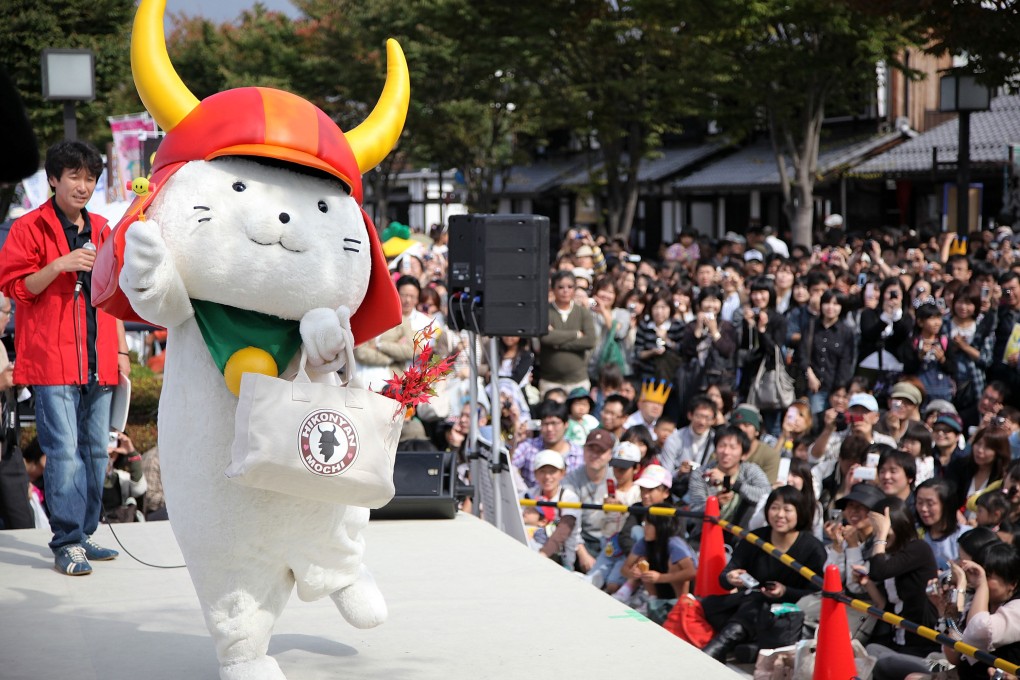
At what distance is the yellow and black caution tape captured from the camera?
4551 mm

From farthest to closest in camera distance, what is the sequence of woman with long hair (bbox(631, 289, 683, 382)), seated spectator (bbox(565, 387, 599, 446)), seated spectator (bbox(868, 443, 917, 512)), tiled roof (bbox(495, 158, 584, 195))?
1. tiled roof (bbox(495, 158, 584, 195))
2. woman with long hair (bbox(631, 289, 683, 382))
3. seated spectator (bbox(565, 387, 599, 446))
4. seated spectator (bbox(868, 443, 917, 512))

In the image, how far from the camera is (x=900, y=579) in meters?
5.77

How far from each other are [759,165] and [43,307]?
23.7 m

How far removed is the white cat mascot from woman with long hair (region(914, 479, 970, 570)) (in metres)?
3.48

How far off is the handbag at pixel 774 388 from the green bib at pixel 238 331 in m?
6.40

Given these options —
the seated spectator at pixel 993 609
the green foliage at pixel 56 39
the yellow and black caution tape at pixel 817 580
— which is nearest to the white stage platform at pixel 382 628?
the yellow and black caution tape at pixel 817 580

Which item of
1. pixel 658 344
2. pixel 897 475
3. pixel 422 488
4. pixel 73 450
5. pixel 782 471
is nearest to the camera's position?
pixel 73 450

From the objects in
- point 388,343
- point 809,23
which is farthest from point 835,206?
point 388,343

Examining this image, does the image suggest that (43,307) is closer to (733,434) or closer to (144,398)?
(733,434)

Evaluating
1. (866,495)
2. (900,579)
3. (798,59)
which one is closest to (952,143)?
(798,59)

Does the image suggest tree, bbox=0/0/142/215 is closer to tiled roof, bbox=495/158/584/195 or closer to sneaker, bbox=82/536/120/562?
sneaker, bbox=82/536/120/562

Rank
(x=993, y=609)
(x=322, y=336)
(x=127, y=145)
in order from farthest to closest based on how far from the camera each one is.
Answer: (x=127, y=145), (x=993, y=609), (x=322, y=336)

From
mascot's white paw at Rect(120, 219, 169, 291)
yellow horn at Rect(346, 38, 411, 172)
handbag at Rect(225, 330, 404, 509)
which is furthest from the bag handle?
yellow horn at Rect(346, 38, 411, 172)

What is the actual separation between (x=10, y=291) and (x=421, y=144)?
25.2m
